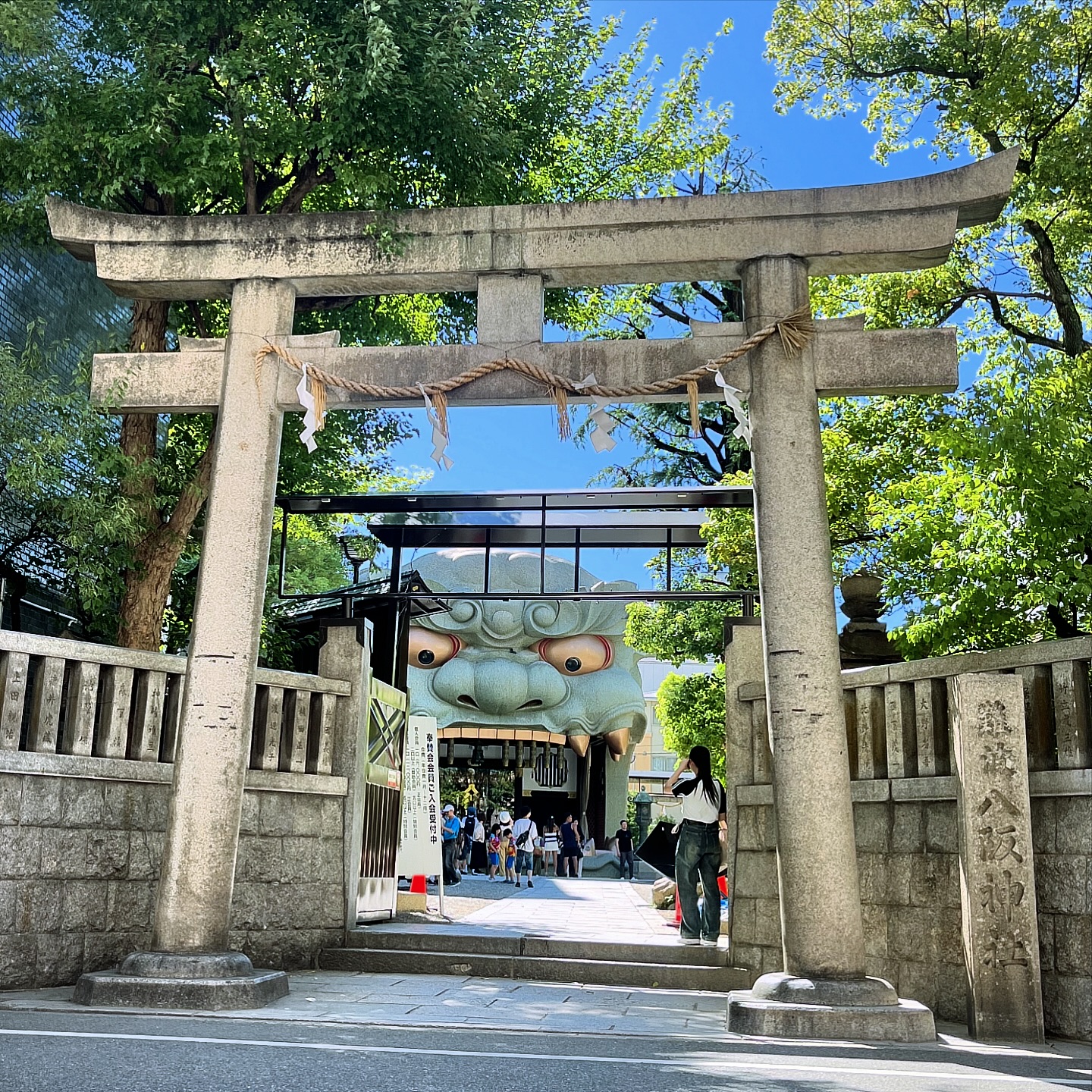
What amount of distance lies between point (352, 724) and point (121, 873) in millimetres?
2426

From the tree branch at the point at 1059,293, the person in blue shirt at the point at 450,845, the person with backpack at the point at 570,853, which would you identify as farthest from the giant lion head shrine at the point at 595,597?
the person with backpack at the point at 570,853

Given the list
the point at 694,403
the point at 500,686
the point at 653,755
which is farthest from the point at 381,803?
the point at 653,755

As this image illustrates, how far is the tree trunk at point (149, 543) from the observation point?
10328 mm

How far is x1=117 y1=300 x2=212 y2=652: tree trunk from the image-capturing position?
407 inches

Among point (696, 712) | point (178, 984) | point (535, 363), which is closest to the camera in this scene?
point (178, 984)

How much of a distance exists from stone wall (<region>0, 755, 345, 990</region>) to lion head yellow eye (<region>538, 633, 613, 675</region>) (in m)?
22.2

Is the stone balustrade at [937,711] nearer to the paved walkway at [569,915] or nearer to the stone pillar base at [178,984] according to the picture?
the paved walkway at [569,915]

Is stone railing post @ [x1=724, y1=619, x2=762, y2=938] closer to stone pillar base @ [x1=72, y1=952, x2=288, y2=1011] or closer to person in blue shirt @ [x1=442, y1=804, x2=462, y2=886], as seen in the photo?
stone pillar base @ [x1=72, y1=952, x2=288, y2=1011]

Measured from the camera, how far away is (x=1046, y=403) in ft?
35.1

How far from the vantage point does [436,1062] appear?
5.23 metres

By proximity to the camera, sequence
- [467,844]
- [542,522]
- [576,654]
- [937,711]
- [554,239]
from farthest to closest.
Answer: [576,654]
[467,844]
[542,522]
[554,239]
[937,711]

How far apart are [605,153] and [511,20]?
422 centimetres

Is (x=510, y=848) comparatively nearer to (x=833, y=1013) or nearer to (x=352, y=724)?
(x=352, y=724)

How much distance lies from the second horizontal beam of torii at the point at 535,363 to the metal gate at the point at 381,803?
11.7ft
